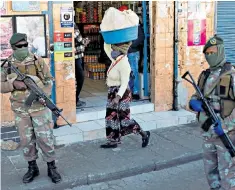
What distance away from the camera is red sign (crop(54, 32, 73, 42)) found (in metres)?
6.56

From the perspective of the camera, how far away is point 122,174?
554 centimetres

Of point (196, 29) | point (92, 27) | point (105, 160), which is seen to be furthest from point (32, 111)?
point (92, 27)

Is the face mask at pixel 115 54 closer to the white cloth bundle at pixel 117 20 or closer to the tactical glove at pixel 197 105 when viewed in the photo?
the white cloth bundle at pixel 117 20

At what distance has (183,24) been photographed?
7.71m

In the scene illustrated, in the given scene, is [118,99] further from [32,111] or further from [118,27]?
[32,111]

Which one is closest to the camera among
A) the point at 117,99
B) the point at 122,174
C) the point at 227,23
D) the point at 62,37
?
the point at 122,174

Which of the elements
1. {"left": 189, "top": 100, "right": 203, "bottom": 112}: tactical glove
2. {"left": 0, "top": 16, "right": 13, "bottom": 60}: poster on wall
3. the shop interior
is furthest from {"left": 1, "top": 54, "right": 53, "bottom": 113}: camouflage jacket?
the shop interior

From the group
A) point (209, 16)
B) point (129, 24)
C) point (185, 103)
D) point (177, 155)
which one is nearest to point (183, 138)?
point (177, 155)

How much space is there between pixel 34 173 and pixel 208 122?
224 cm

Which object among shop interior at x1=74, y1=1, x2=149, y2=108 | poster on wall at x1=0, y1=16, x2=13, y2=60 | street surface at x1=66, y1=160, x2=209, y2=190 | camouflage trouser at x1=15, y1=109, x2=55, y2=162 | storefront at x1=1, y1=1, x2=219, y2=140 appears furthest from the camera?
shop interior at x1=74, y1=1, x2=149, y2=108

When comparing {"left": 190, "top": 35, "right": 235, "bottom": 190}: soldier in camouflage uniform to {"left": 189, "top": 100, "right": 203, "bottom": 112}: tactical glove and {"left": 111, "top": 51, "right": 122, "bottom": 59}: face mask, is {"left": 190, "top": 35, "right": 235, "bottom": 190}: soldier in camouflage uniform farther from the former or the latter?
{"left": 111, "top": 51, "right": 122, "bottom": 59}: face mask

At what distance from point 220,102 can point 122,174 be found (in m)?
1.83

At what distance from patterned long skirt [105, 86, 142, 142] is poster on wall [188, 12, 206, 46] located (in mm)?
2340

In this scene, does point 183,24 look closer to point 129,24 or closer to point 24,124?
point 129,24
